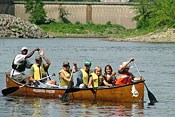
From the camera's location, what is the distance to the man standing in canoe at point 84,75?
3167 cm

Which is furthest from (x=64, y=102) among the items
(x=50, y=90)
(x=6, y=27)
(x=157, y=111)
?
(x=6, y=27)

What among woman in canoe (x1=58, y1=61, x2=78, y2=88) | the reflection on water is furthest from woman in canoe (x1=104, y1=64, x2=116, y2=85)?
woman in canoe (x1=58, y1=61, x2=78, y2=88)

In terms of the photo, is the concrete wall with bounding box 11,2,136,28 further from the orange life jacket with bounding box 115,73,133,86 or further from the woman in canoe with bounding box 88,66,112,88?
the orange life jacket with bounding box 115,73,133,86

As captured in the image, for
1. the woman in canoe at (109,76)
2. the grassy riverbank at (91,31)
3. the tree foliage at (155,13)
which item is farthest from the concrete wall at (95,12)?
the woman in canoe at (109,76)

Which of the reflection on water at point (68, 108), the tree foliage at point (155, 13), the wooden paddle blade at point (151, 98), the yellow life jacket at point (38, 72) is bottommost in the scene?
the reflection on water at point (68, 108)

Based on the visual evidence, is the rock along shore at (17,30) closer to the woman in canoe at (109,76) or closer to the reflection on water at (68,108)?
the reflection on water at (68,108)

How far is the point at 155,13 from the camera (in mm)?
118750

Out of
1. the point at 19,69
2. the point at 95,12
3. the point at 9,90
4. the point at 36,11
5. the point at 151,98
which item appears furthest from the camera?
the point at 95,12

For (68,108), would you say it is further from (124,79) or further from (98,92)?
(124,79)

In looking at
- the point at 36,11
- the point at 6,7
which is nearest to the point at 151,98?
the point at 36,11

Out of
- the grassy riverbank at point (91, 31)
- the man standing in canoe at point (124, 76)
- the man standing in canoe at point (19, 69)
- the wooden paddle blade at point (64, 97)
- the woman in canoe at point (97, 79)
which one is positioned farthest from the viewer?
the grassy riverbank at point (91, 31)

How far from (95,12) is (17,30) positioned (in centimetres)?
2227

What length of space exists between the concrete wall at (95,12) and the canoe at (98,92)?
101 m

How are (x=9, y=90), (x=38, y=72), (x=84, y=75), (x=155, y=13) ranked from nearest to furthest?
(x=84, y=75) → (x=38, y=72) → (x=9, y=90) → (x=155, y=13)
